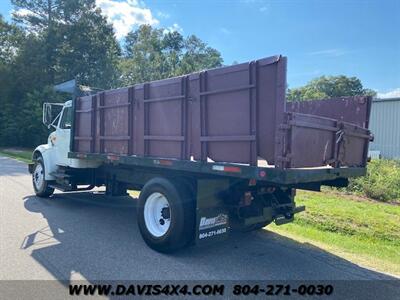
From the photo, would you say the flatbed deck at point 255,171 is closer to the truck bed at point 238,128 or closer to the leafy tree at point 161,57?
the truck bed at point 238,128

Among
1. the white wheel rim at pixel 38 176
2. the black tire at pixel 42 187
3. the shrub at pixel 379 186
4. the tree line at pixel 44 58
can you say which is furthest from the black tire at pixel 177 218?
the tree line at pixel 44 58

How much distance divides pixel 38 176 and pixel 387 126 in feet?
83.1

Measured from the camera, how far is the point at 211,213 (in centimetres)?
510

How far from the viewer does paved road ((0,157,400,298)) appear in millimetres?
4590

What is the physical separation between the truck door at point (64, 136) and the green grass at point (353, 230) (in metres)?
5.05

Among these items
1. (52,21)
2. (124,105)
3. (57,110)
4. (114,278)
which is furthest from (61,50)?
(114,278)

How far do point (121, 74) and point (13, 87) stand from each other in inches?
456

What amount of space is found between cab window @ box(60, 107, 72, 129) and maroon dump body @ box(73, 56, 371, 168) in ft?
7.01

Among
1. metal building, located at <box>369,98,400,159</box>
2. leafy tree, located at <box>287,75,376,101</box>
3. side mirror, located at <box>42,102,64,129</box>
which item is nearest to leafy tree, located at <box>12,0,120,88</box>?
metal building, located at <box>369,98,400,159</box>

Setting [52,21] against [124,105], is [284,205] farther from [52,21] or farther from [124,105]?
[52,21]

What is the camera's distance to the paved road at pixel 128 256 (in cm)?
459

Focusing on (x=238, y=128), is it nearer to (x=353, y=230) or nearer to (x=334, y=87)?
(x=353, y=230)

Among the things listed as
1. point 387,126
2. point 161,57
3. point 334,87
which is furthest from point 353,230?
point 334,87

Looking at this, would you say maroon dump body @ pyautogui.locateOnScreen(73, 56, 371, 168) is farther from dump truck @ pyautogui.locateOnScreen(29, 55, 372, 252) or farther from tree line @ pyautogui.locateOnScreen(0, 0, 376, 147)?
tree line @ pyautogui.locateOnScreen(0, 0, 376, 147)
